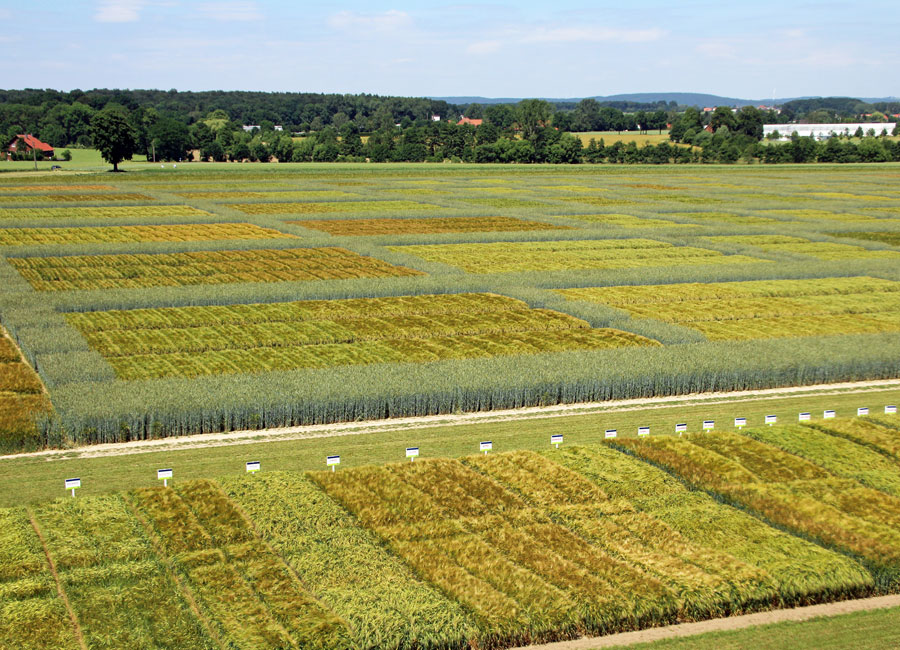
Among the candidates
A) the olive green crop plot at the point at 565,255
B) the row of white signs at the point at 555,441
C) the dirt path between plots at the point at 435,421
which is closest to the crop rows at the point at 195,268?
the olive green crop plot at the point at 565,255

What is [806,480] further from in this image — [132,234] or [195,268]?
[132,234]

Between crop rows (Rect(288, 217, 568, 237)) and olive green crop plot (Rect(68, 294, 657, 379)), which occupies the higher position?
crop rows (Rect(288, 217, 568, 237))

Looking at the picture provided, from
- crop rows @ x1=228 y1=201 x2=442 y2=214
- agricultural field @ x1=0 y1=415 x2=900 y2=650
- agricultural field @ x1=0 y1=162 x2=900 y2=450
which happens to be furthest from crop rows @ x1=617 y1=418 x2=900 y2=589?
crop rows @ x1=228 y1=201 x2=442 y2=214

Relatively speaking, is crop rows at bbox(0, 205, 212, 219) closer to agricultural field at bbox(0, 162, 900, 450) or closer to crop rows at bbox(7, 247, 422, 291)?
agricultural field at bbox(0, 162, 900, 450)

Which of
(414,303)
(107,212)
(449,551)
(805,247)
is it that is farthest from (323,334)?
(107,212)

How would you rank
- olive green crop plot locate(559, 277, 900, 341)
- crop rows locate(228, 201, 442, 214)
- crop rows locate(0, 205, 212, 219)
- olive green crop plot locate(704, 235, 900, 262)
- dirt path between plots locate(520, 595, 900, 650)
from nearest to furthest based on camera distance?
1. dirt path between plots locate(520, 595, 900, 650)
2. olive green crop plot locate(559, 277, 900, 341)
3. olive green crop plot locate(704, 235, 900, 262)
4. crop rows locate(0, 205, 212, 219)
5. crop rows locate(228, 201, 442, 214)

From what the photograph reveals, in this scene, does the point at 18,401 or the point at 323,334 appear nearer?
the point at 18,401

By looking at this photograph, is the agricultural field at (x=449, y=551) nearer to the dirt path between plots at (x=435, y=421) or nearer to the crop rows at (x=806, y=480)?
the crop rows at (x=806, y=480)
